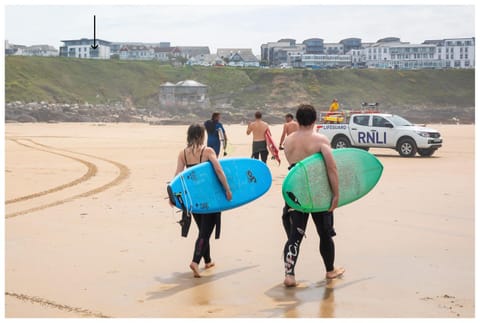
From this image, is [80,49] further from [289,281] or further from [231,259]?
[289,281]

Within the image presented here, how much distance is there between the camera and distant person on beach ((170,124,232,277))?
702 cm

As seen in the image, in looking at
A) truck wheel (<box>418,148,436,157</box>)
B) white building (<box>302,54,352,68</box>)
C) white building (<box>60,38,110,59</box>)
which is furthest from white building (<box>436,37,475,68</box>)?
truck wheel (<box>418,148,436,157</box>)

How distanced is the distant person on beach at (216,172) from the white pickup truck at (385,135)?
1622 cm

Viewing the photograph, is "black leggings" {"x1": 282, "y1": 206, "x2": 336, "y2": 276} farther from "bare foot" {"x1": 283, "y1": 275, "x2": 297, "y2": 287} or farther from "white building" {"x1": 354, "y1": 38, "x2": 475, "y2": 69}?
"white building" {"x1": 354, "y1": 38, "x2": 475, "y2": 69}

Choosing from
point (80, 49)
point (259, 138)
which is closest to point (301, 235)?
point (259, 138)

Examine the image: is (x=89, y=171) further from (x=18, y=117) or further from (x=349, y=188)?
(x=18, y=117)

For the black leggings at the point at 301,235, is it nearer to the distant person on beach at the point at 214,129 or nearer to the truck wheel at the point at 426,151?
the distant person on beach at the point at 214,129

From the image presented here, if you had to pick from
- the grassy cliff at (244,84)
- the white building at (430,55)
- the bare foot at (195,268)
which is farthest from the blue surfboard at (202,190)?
the white building at (430,55)

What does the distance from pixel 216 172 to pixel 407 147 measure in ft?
53.9

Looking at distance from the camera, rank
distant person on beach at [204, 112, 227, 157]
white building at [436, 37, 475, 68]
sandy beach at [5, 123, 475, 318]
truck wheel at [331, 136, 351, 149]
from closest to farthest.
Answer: sandy beach at [5, 123, 475, 318] → distant person on beach at [204, 112, 227, 157] → truck wheel at [331, 136, 351, 149] → white building at [436, 37, 475, 68]

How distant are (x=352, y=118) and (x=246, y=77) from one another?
96427 mm

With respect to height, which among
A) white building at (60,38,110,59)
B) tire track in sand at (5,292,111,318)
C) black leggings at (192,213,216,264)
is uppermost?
white building at (60,38,110,59)

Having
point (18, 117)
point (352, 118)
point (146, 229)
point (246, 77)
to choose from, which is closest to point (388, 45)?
point (246, 77)

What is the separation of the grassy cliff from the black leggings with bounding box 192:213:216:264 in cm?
9062
